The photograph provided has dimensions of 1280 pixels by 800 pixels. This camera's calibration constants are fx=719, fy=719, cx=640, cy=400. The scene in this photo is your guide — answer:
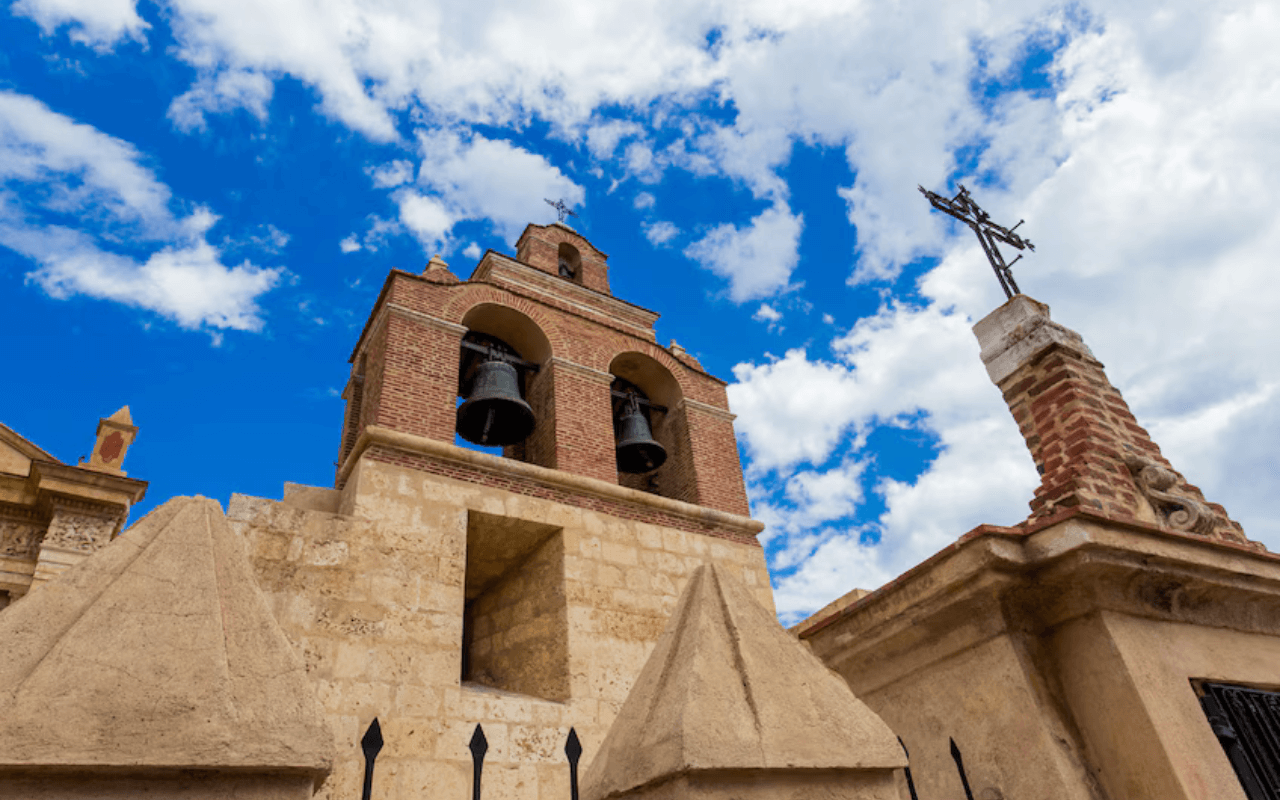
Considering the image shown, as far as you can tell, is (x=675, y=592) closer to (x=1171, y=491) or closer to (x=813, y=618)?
(x=813, y=618)

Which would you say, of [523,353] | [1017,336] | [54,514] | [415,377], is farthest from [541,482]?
[54,514]

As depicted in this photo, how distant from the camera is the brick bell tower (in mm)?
5203

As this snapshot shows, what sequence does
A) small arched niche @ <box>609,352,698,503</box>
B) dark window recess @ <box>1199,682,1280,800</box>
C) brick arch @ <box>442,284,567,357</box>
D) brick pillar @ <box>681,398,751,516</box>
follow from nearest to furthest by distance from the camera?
dark window recess @ <box>1199,682,1280,800</box>, brick arch @ <box>442,284,567,357</box>, brick pillar @ <box>681,398,751,516</box>, small arched niche @ <box>609,352,698,503</box>

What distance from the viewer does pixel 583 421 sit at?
310 inches

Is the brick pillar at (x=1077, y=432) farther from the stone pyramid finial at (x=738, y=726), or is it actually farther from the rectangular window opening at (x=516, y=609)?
the rectangular window opening at (x=516, y=609)

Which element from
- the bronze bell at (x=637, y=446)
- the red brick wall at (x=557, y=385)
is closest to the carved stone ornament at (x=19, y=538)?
the red brick wall at (x=557, y=385)

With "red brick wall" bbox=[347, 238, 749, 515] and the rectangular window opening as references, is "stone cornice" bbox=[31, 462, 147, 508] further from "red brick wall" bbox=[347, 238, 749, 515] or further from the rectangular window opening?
the rectangular window opening

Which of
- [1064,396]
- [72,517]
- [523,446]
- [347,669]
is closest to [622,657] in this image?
[347,669]

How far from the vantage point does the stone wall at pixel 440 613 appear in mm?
5035

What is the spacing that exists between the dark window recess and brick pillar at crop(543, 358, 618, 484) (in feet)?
17.5

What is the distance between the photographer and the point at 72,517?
9.85m

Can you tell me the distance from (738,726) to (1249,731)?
2.52 m

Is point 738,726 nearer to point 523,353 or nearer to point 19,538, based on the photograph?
point 523,353

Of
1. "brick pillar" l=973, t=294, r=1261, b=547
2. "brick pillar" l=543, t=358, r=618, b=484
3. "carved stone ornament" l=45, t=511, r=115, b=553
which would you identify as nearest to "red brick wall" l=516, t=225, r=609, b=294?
"brick pillar" l=543, t=358, r=618, b=484
